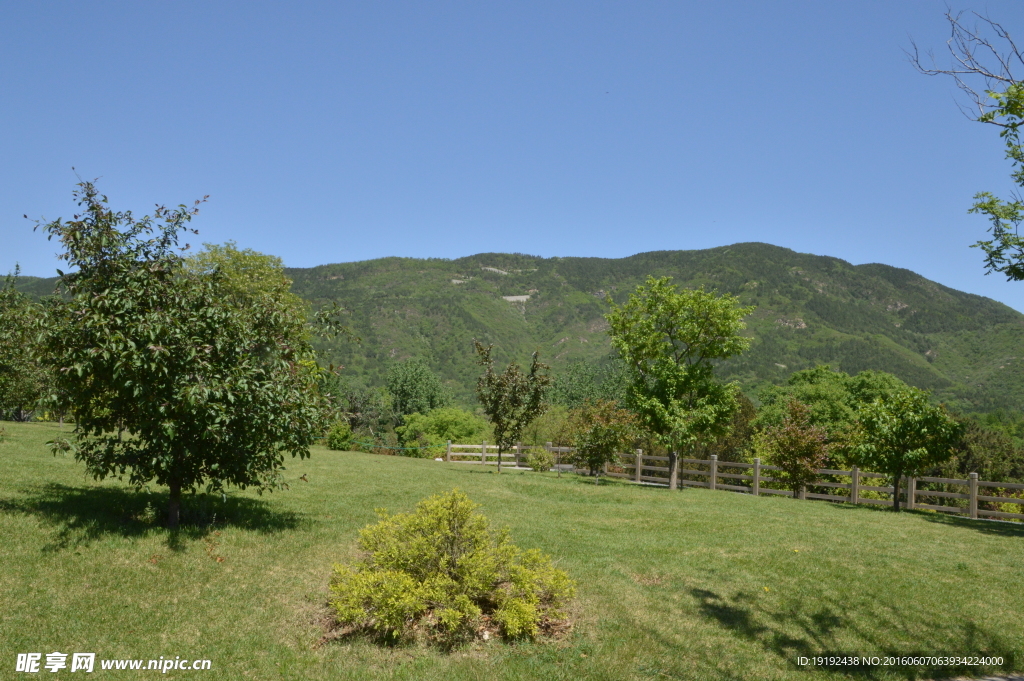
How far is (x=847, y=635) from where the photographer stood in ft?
25.3

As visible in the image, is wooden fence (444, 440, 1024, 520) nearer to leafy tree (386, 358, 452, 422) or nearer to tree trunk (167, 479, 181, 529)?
tree trunk (167, 479, 181, 529)

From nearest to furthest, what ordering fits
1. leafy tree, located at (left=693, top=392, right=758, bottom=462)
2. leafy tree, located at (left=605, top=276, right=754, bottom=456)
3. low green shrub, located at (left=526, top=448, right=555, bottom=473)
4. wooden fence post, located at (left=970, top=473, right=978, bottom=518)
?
wooden fence post, located at (left=970, top=473, right=978, bottom=518), leafy tree, located at (left=605, top=276, right=754, bottom=456), low green shrub, located at (left=526, top=448, right=555, bottom=473), leafy tree, located at (left=693, top=392, right=758, bottom=462)

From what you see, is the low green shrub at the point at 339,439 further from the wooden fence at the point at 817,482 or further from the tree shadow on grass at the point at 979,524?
the tree shadow on grass at the point at 979,524

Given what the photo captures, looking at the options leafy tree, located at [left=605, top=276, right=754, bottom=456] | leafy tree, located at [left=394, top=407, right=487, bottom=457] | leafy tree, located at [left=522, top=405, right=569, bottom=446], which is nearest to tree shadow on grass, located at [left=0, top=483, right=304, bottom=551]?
leafy tree, located at [left=605, top=276, right=754, bottom=456]

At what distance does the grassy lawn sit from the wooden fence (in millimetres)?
6021

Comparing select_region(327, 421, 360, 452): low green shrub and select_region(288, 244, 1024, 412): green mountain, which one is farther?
select_region(288, 244, 1024, 412): green mountain

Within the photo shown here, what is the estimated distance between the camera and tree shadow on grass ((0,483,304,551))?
30.8ft

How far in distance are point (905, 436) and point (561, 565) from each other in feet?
47.9

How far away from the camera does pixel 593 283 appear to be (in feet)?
656

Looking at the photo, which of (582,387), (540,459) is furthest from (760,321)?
(540,459)

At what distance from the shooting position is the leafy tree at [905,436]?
63.4ft

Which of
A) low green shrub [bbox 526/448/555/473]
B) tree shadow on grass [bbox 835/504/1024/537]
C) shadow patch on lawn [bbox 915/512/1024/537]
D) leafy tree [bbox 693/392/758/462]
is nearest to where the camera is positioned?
shadow patch on lawn [bbox 915/512/1024/537]

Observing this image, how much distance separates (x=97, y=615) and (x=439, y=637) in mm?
3726

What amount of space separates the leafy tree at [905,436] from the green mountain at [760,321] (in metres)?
94.4
